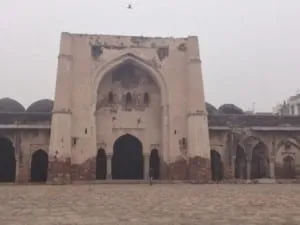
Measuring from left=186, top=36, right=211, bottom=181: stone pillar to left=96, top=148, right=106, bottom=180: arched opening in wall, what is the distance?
16.7 feet

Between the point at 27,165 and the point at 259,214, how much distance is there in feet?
62.4

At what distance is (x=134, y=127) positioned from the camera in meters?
25.8

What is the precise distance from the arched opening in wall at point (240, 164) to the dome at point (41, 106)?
12871mm

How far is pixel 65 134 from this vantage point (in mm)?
23406

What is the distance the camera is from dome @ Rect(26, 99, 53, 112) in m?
29.8

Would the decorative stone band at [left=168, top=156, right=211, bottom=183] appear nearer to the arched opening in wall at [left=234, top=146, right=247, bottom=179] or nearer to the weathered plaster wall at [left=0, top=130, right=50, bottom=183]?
the arched opening in wall at [left=234, top=146, right=247, bottom=179]

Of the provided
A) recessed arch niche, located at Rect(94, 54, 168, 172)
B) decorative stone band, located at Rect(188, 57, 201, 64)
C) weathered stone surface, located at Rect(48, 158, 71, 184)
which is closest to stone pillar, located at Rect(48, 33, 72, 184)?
weathered stone surface, located at Rect(48, 158, 71, 184)

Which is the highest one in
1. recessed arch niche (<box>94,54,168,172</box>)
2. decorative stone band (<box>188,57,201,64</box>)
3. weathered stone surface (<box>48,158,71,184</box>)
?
decorative stone band (<box>188,57,201,64</box>)

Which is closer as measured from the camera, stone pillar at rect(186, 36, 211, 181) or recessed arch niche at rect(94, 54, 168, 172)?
stone pillar at rect(186, 36, 211, 181)

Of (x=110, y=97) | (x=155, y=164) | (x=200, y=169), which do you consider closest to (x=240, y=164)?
(x=200, y=169)

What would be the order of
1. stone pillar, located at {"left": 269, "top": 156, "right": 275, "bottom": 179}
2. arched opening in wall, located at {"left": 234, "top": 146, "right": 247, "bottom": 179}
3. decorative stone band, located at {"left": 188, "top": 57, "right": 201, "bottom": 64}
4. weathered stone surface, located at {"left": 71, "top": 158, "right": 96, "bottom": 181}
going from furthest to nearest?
arched opening in wall, located at {"left": 234, "top": 146, "right": 247, "bottom": 179} → stone pillar, located at {"left": 269, "top": 156, "right": 275, "bottom": 179} → decorative stone band, located at {"left": 188, "top": 57, "right": 201, "bottom": 64} → weathered stone surface, located at {"left": 71, "top": 158, "right": 96, "bottom": 181}

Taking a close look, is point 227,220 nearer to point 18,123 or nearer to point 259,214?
point 259,214

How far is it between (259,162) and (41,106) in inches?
598

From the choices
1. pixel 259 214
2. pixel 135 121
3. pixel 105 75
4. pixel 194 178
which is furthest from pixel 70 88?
pixel 259 214
